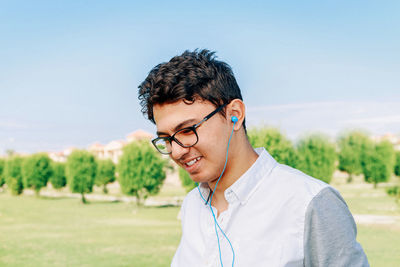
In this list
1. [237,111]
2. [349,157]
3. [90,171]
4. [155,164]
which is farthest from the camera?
[349,157]

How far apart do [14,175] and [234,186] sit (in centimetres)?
5836

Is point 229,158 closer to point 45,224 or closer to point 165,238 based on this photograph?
point 165,238

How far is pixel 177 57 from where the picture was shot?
1856mm

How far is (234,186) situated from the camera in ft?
5.77

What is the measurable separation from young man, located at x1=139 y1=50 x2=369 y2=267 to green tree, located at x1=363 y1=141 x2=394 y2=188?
51.6 meters

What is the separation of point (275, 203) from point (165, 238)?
56.0 feet

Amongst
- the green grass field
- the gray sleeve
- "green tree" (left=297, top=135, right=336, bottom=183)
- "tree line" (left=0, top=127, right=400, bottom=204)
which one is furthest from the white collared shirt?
"green tree" (left=297, top=135, right=336, bottom=183)

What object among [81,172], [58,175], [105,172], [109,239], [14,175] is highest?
[109,239]

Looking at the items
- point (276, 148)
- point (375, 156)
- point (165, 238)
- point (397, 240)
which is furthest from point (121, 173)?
point (375, 156)

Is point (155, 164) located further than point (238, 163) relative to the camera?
Yes

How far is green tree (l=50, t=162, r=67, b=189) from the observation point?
168 ft

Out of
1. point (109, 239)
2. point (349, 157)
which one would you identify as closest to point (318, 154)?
point (349, 157)

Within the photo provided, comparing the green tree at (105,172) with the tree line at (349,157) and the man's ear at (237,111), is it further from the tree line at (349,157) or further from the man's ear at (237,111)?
the man's ear at (237,111)

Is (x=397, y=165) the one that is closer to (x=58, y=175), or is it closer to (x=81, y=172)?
(x=81, y=172)
